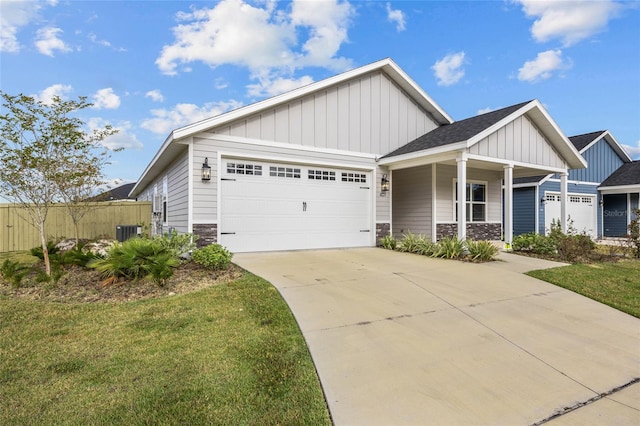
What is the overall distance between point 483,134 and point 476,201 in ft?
14.4

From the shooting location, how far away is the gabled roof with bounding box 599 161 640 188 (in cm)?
1719

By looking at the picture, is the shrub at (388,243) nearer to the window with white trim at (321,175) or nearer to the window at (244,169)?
the window with white trim at (321,175)

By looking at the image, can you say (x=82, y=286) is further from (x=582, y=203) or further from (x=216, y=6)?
(x=582, y=203)

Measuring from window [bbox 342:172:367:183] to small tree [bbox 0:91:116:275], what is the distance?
682 centimetres

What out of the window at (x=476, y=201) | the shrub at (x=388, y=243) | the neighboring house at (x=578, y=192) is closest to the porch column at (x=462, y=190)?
the shrub at (x=388, y=243)

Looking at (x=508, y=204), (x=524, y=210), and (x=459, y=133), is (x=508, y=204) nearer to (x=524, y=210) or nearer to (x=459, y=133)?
(x=459, y=133)

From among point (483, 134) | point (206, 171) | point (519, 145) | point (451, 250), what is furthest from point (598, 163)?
point (206, 171)

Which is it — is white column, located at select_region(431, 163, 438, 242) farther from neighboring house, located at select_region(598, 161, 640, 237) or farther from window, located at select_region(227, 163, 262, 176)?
neighboring house, located at select_region(598, 161, 640, 237)

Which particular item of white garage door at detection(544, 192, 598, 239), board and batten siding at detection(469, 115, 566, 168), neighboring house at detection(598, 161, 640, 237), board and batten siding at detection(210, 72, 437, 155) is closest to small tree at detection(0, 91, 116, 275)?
board and batten siding at detection(210, 72, 437, 155)

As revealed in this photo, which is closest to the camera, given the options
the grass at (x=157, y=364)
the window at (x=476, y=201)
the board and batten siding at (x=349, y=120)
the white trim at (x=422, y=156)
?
the grass at (x=157, y=364)

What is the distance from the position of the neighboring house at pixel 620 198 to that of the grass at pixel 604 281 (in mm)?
12209

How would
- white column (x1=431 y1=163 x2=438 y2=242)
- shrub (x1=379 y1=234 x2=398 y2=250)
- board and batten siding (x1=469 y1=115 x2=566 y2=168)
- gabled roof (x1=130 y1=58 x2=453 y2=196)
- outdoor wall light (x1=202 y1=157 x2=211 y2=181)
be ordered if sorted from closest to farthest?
gabled roof (x1=130 y1=58 x2=453 y2=196) → outdoor wall light (x1=202 y1=157 x2=211 y2=181) → board and batten siding (x1=469 y1=115 x2=566 y2=168) → shrub (x1=379 y1=234 x2=398 y2=250) → white column (x1=431 y1=163 x2=438 y2=242)

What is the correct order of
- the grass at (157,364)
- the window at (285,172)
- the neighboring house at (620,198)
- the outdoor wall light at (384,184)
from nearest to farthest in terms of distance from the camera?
the grass at (157,364) → the window at (285,172) → the outdoor wall light at (384,184) → the neighboring house at (620,198)

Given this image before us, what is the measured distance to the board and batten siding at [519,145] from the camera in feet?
30.3
